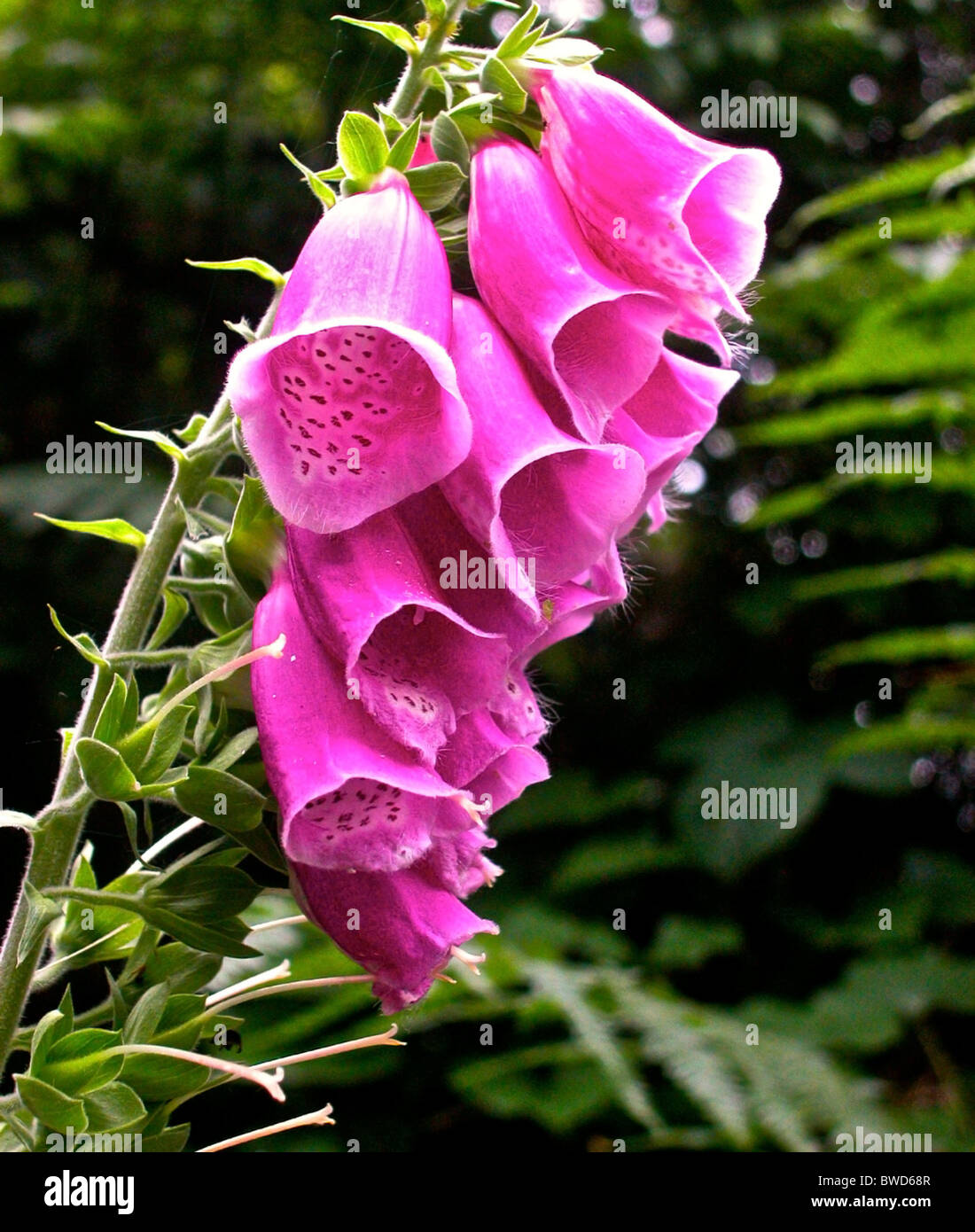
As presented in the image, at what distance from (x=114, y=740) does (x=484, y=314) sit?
0.20 meters

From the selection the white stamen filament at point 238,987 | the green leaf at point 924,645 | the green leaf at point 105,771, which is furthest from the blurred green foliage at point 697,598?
the green leaf at point 105,771

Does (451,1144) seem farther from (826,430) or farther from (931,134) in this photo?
(931,134)

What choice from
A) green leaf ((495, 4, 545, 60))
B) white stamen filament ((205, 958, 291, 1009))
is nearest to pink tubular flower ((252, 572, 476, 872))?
white stamen filament ((205, 958, 291, 1009))

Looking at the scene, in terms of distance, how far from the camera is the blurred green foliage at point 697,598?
1.44 metres

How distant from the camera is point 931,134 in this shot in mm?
2586

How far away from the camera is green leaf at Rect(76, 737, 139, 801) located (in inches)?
15.4

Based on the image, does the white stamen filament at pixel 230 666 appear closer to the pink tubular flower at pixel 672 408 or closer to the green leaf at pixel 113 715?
the green leaf at pixel 113 715

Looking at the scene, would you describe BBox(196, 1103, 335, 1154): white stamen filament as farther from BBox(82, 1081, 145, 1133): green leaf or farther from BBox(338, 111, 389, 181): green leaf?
BBox(338, 111, 389, 181): green leaf

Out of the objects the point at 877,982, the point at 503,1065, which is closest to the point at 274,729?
the point at 503,1065

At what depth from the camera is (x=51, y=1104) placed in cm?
41

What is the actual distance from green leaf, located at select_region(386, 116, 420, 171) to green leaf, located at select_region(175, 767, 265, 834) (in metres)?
0.22

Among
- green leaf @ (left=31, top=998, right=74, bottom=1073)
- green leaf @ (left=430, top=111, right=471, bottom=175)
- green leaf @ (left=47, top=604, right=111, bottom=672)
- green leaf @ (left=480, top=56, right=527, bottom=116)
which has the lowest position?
green leaf @ (left=31, top=998, right=74, bottom=1073)

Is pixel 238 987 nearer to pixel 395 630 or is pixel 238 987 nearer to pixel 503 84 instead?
pixel 395 630

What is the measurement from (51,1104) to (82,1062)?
0.02 m
